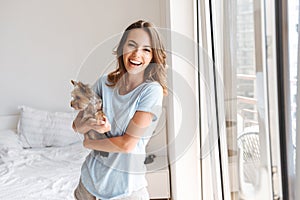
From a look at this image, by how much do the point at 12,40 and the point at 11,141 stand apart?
38.4 inches

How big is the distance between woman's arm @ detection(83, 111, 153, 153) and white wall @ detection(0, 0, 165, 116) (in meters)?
2.28

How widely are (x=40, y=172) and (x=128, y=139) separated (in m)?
1.61

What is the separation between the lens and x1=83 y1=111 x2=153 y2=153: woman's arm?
4.13 feet

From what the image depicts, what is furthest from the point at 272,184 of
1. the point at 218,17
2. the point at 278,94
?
the point at 218,17

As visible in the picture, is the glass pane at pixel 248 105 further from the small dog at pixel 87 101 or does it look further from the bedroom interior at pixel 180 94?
the small dog at pixel 87 101

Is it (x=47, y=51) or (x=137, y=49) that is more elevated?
(x=47, y=51)

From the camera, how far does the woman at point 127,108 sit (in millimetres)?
1243

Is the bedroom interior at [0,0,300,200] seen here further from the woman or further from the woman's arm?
the woman's arm

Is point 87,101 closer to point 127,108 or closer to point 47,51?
point 127,108

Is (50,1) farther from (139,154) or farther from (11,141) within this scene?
(139,154)

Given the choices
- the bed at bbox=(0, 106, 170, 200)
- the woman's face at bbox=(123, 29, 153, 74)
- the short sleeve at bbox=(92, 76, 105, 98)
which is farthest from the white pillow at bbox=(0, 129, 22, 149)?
the woman's face at bbox=(123, 29, 153, 74)

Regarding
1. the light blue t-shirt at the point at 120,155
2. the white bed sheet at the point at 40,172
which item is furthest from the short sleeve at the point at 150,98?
the white bed sheet at the point at 40,172

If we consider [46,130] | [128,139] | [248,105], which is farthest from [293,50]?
[46,130]

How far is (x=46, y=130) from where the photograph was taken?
128 inches
